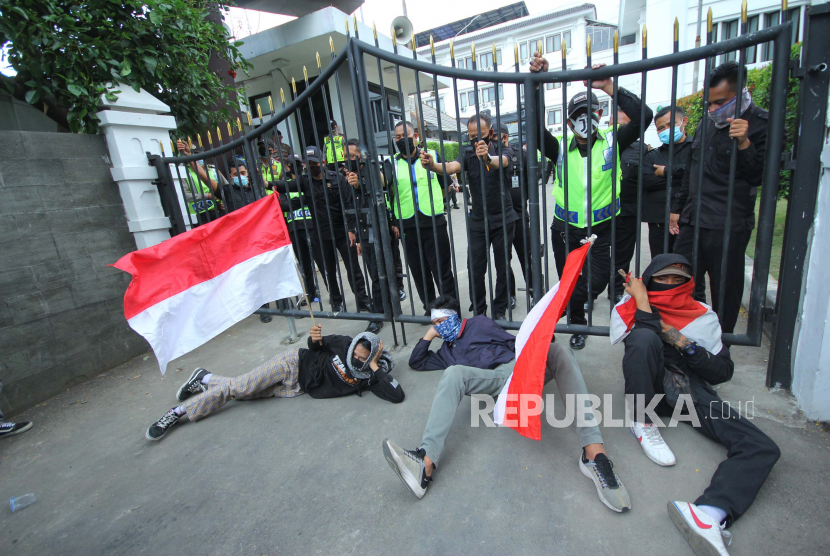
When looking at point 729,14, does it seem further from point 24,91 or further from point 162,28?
point 24,91

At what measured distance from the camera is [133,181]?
4.16 metres

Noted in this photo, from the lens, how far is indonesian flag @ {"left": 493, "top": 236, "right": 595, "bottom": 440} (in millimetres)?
1983

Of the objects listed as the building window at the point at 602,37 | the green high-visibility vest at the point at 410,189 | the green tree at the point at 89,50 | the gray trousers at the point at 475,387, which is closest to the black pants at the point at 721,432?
the gray trousers at the point at 475,387

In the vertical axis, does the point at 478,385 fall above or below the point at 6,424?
above

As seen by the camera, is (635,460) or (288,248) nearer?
(635,460)

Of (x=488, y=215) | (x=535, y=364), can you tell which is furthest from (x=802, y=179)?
(x=488, y=215)

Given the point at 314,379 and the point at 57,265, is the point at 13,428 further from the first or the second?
the point at 314,379

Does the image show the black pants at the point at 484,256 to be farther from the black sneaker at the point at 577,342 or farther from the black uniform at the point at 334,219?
the black uniform at the point at 334,219

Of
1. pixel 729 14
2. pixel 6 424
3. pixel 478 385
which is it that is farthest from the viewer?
pixel 729 14

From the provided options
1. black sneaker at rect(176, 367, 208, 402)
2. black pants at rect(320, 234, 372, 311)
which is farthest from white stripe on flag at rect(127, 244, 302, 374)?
black pants at rect(320, 234, 372, 311)

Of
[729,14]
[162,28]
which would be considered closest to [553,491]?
[162,28]

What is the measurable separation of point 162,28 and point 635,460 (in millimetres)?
5602

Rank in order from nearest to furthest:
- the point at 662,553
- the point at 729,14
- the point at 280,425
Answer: the point at 662,553 → the point at 280,425 → the point at 729,14

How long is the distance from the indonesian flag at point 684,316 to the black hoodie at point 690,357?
60 millimetres
